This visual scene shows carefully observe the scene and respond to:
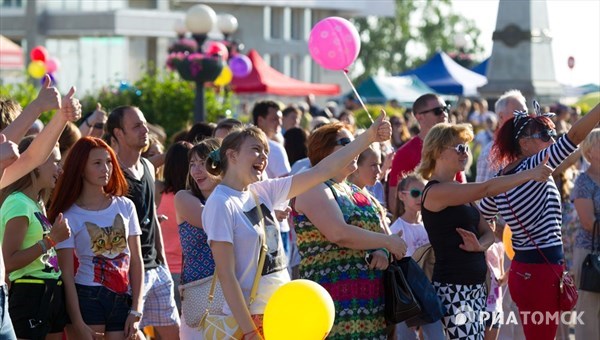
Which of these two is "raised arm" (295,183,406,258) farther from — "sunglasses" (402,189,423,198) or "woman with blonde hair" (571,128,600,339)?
"woman with blonde hair" (571,128,600,339)

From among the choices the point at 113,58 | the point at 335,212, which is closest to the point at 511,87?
the point at 335,212

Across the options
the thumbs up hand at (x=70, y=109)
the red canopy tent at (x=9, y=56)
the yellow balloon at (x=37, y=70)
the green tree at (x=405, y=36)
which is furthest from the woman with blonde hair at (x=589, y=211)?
the green tree at (x=405, y=36)

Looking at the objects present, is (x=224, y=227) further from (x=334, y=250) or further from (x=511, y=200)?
(x=511, y=200)

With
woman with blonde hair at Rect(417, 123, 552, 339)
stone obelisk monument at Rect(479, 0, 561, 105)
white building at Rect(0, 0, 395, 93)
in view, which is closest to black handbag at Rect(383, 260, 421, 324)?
woman with blonde hair at Rect(417, 123, 552, 339)

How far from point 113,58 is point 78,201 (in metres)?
44.1

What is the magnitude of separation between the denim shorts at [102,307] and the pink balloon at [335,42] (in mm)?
2586

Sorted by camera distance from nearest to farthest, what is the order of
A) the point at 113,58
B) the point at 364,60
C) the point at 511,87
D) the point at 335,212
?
1. the point at 335,212
2. the point at 511,87
3. the point at 113,58
4. the point at 364,60

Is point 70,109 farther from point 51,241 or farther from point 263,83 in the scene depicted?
point 263,83

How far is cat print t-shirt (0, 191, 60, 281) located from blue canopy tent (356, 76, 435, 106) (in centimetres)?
2750

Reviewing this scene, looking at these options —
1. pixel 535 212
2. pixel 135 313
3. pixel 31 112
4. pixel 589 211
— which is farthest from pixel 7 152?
pixel 589 211

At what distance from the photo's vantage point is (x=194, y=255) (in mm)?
7512

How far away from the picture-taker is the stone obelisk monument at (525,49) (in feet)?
64.0

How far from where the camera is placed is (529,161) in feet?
24.7

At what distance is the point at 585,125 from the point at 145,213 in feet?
9.28
